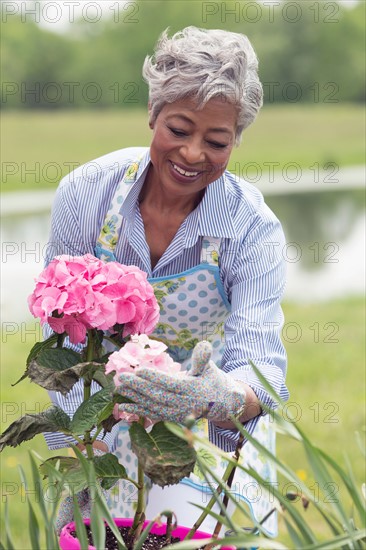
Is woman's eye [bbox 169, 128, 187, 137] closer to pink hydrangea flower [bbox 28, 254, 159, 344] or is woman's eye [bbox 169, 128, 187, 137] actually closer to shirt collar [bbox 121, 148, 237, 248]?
shirt collar [bbox 121, 148, 237, 248]

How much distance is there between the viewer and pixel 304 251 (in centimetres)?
1092

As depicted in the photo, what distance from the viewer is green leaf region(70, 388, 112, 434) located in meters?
2.04

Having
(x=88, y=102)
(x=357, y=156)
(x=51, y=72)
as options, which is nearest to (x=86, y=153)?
(x=357, y=156)

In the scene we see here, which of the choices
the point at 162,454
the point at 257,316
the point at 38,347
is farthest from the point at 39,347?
the point at 257,316

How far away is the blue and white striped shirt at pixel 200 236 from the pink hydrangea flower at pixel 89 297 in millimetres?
609

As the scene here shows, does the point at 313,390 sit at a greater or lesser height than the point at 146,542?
lesser

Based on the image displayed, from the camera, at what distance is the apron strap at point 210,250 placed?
9.23 feet

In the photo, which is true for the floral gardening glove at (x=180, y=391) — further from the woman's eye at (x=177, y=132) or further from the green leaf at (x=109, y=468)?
the woman's eye at (x=177, y=132)

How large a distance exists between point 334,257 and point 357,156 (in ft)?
41.4

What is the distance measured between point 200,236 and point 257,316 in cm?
30

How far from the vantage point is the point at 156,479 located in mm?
1911

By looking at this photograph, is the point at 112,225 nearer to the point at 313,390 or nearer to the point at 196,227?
the point at 196,227

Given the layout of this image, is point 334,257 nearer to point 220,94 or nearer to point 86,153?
point 220,94

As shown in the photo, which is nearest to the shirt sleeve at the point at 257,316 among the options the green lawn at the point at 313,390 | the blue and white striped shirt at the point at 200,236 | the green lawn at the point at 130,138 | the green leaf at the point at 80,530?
the blue and white striped shirt at the point at 200,236
